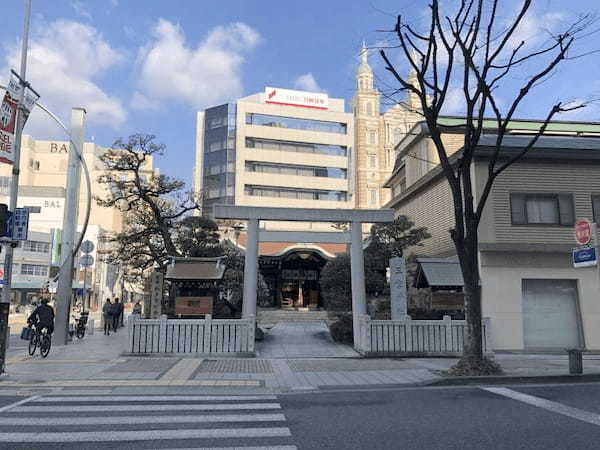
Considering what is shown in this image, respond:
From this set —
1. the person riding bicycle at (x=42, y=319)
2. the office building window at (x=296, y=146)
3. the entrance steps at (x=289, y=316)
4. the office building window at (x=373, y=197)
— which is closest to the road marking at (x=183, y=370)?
the person riding bicycle at (x=42, y=319)

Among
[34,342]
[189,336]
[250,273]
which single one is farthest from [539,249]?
[34,342]

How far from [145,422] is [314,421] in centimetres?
239

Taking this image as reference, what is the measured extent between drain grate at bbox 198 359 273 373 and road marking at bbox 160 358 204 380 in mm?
216

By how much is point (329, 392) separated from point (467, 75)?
830cm

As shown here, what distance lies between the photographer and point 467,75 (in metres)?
12.1

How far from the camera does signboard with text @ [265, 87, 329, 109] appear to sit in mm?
67938

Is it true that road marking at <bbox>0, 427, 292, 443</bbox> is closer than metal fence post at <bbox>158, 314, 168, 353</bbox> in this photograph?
Yes

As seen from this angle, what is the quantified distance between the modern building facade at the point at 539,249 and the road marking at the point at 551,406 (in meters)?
8.13

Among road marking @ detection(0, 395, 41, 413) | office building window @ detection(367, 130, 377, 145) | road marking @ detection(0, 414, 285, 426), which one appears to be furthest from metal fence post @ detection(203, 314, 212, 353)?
office building window @ detection(367, 130, 377, 145)

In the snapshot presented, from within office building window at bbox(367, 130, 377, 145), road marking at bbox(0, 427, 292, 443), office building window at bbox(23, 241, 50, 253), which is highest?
office building window at bbox(367, 130, 377, 145)

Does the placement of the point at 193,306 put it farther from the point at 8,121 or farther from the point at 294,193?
the point at 294,193

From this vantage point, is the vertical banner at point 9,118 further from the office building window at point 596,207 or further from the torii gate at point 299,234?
the office building window at point 596,207

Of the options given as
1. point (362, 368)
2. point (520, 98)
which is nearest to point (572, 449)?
point (362, 368)

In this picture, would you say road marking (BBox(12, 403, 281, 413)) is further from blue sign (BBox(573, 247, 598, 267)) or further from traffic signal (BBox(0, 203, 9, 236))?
blue sign (BBox(573, 247, 598, 267))
